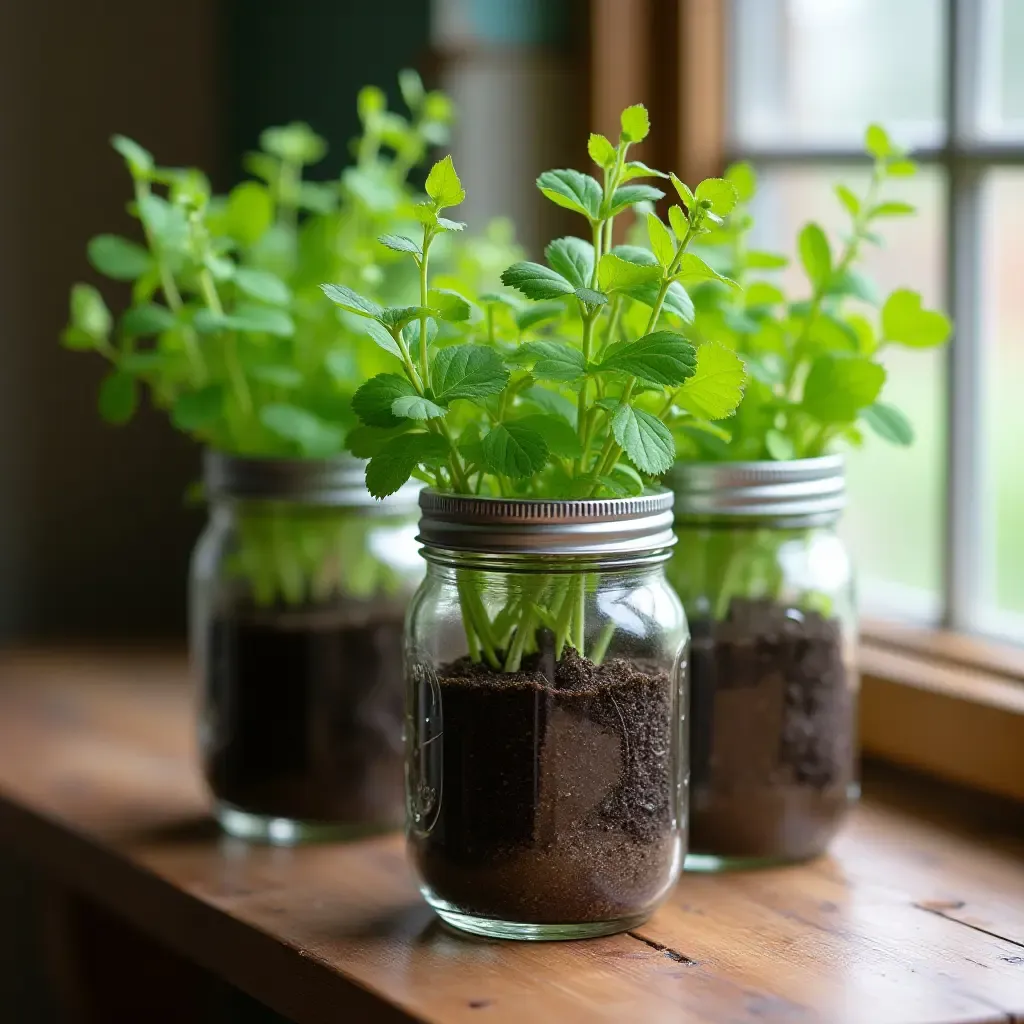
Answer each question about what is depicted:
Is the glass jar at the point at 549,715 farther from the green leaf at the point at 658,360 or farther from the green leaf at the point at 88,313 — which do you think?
the green leaf at the point at 88,313

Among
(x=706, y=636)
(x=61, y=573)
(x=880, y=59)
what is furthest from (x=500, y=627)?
(x=61, y=573)

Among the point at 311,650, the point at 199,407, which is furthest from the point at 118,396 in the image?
the point at 311,650

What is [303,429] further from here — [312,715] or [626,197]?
[626,197]

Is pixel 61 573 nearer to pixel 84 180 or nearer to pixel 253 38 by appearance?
pixel 84 180

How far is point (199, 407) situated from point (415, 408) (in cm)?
30

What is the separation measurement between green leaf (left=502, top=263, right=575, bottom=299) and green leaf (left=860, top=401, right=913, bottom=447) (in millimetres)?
261

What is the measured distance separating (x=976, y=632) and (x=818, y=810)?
0.37 meters

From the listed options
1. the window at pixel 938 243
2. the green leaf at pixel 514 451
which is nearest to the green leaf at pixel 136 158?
the green leaf at pixel 514 451

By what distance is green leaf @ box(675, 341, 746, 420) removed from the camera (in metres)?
0.83

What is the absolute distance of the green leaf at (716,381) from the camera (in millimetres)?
834

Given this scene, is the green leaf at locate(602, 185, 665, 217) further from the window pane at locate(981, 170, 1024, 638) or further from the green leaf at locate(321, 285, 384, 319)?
the window pane at locate(981, 170, 1024, 638)

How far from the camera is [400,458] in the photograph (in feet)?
2.72

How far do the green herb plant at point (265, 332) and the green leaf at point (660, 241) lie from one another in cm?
25

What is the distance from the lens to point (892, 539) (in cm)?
142
